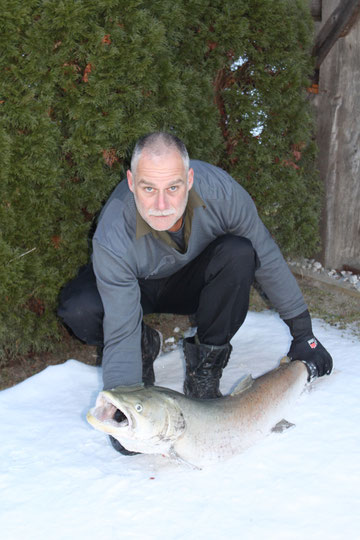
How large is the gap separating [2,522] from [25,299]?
4.94 ft

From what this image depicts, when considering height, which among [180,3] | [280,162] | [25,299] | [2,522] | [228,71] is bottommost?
[2,522]

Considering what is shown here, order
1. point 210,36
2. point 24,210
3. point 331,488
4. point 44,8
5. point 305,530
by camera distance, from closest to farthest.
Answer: point 305,530 < point 331,488 < point 44,8 < point 24,210 < point 210,36

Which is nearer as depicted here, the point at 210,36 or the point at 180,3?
the point at 180,3

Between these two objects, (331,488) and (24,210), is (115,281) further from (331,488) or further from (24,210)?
(331,488)

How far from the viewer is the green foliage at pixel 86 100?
3.27 meters

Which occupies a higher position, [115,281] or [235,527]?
[115,281]

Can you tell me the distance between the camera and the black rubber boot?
3.07 m

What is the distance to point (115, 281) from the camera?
2691mm

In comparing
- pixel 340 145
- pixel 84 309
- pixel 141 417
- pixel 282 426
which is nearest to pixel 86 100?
pixel 84 309

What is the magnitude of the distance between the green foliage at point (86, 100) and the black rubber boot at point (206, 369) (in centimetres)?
108

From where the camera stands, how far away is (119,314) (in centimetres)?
267

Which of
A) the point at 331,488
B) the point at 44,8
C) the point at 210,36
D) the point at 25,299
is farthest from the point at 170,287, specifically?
the point at 210,36

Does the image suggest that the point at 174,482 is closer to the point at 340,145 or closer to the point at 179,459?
the point at 179,459

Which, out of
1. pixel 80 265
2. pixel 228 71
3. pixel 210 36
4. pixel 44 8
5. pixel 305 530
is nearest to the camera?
pixel 305 530
